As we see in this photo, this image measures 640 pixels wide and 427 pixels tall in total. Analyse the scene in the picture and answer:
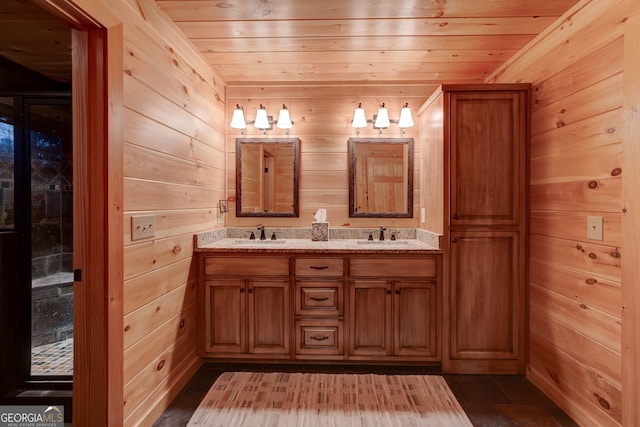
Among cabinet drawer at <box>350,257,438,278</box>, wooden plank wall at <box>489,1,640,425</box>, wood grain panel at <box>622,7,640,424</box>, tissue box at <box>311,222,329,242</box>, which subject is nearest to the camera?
wood grain panel at <box>622,7,640,424</box>

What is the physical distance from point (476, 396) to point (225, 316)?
171cm

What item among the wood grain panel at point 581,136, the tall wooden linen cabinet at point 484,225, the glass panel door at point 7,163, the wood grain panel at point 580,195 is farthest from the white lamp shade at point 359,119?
the glass panel door at point 7,163

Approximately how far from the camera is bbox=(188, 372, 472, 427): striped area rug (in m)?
1.76

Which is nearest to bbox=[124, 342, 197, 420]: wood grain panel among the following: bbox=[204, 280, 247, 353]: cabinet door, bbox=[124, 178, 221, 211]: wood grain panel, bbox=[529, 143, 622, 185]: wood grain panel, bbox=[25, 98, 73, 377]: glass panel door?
bbox=[204, 280, 247, 353]: cabinet door

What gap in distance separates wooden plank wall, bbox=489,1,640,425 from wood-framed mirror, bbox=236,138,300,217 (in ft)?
5.90

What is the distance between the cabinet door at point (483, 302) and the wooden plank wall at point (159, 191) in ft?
5.89

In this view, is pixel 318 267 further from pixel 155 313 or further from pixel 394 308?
pixel 155 313

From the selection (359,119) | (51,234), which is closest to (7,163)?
(51,234)

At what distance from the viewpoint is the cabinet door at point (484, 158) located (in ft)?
7.09

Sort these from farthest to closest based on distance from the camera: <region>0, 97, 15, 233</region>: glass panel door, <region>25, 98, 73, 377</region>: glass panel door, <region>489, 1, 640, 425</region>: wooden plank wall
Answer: <region>25, 98, 73, 377</region>: glass panel door
<region>0, 97, 15, 233</region>: glass panel door
<region>489, 1, 640, 425</region>: wooden plank wall

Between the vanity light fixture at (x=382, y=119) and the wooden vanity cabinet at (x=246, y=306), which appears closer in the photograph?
the wooden vanity cabinet at (x=246, y=306)

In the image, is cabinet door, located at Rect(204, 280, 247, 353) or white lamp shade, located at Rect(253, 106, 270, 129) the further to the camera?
white lamp shade, located at Rect(253, 106, 270, 129)

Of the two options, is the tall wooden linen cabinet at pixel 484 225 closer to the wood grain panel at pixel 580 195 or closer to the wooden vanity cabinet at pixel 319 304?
the wood grain panel at pixel 580 195

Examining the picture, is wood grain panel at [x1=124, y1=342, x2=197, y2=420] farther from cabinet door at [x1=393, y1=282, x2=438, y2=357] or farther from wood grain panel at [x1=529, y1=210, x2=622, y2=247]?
wood grain panel at [x1=529, y1=210, x2=622, y2=247]
